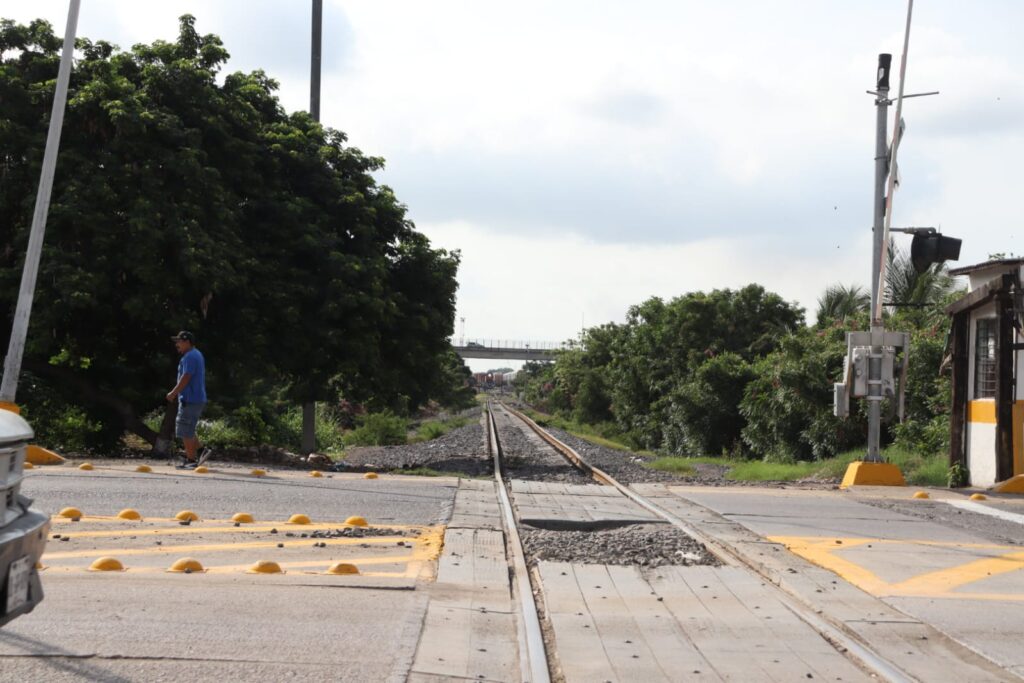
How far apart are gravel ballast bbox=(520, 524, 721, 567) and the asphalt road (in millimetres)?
Result: 907

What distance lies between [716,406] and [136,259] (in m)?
24.1

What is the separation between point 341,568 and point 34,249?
8.25m

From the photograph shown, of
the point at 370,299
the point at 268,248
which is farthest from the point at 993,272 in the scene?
the point at 268,248

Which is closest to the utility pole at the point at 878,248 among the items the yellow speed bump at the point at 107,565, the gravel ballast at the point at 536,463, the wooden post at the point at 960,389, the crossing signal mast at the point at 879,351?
the crossing signal mast at the point at 879,351

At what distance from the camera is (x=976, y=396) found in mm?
17109

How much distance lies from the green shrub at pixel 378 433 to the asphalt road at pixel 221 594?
96.3ft

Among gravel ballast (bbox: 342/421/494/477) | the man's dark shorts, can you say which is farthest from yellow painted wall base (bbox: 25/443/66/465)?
gravel ballast (bbox: 342/421/494/477)

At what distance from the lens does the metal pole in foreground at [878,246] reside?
16328 millimetres

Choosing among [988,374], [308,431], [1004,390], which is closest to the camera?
[1004,390]

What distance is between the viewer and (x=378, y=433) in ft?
137

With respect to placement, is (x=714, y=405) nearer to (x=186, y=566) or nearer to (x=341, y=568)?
(x=341, y=568)

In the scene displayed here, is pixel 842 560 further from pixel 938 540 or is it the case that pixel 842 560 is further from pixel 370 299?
pixel 370 299

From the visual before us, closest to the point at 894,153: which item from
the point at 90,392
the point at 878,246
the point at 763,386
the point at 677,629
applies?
the point at 878,246

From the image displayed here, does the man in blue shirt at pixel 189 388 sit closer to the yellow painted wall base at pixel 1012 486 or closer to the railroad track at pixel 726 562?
the railroad track at pixel 726 562
